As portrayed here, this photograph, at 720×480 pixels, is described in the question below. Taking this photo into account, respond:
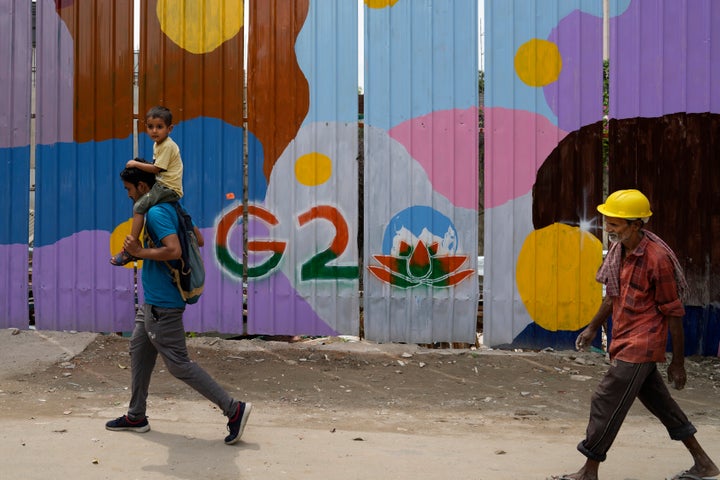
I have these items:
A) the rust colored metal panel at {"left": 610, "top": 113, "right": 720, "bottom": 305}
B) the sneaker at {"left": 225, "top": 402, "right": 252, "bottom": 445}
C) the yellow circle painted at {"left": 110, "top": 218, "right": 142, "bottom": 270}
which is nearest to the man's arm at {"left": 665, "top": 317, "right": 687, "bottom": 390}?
the sneaker at {"left": 225, "top": 402, "right": 252, "bottom": 445}

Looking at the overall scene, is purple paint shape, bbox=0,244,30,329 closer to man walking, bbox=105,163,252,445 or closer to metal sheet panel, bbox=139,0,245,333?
metal sheet panel, bbox=139,0,245,333

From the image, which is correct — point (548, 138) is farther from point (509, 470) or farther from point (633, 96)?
point (509, 470)

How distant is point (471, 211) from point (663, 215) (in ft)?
4.61

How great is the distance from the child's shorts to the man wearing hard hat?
221 cm

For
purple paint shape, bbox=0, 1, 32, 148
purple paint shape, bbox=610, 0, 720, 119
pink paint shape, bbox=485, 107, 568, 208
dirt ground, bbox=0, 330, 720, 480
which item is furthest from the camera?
purple paint shape, bbox=0, 1, 32, 148

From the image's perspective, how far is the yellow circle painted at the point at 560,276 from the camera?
20.6 feet

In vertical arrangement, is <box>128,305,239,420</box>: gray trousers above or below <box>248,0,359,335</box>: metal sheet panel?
below

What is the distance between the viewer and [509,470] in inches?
163

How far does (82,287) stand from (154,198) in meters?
2.62

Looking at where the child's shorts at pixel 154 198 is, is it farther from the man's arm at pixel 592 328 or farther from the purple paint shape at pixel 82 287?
the purple paint shape at pixel 82 287

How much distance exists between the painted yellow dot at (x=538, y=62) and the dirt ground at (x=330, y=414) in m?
2.06

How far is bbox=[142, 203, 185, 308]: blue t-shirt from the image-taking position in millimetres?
4383

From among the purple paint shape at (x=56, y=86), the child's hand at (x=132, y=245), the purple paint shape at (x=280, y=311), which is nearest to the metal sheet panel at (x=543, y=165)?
the purple paint shape at (x=280, y=311)

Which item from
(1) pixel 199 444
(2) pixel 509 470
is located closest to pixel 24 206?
(1) pixel 199 444
